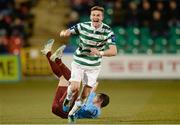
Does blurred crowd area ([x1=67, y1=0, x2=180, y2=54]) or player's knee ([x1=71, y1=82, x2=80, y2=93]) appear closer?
player's knee ([x1=71, y1=82, x2=80, y2=93])

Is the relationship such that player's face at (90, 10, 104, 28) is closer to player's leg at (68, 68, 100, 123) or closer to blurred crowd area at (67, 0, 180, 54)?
player's leg at (68, 68, 100, 123)

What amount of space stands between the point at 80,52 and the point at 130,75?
10.0 meters

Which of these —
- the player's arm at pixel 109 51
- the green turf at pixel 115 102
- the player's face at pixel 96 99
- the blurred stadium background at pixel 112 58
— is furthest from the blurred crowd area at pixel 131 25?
the player's arm at pixel 109 51

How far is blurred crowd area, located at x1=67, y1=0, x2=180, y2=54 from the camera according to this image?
22656mm

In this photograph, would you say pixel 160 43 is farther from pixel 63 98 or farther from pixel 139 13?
pixel 63 98

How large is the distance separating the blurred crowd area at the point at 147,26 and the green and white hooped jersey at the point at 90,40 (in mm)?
11198

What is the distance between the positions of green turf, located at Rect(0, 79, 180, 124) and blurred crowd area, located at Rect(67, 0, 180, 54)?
2.13 m

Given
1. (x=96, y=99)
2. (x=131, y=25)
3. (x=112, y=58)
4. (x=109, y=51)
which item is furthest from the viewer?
(x=131, y=25)

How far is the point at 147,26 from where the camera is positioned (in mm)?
22984

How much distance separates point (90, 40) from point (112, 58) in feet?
33.0

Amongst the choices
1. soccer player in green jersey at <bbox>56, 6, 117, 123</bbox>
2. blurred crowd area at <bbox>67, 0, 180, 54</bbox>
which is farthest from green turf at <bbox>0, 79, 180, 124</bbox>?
blurred crowd area at <bbox>67, 0, 180, 54</bbox>

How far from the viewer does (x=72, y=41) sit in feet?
75.8

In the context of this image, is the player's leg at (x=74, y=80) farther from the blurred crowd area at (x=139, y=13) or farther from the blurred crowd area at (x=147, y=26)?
the blurred crowd area at (x=139, y=13)

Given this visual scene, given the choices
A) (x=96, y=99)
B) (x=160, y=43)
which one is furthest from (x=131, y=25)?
(x=96, y=99)
